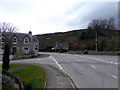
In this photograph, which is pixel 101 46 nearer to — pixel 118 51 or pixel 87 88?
pixel 118 51

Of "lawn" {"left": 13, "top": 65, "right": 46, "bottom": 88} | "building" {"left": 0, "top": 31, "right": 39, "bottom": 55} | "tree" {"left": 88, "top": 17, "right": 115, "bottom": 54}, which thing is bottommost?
"lawn" {"left": 13, "top": 65, "right": 46, "bottom": 88}

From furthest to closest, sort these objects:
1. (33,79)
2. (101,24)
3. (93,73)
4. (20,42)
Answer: (101,24)
(20,42)
(93,73)
(33,79)

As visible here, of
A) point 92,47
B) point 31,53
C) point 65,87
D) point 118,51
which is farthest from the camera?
point 92,47

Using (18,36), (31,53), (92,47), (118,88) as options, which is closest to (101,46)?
(92,47)

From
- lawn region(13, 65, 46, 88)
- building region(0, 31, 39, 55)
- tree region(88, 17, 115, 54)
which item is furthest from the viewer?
tree region(88, 17, 115, 54)

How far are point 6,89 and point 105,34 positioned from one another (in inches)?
2148

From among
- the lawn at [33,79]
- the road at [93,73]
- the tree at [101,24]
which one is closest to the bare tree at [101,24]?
the tree at [101,24]

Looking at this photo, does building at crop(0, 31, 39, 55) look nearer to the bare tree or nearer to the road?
the road

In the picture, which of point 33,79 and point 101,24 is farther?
point 101,24

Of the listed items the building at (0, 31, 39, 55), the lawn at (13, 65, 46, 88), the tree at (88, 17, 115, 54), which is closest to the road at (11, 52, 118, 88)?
the lawn at (13, 65, 46, 88)

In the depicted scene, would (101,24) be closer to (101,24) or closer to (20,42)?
(101,24)

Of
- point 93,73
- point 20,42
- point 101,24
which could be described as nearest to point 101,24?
point 101,24

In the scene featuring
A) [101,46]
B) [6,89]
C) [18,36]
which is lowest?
[6,89]

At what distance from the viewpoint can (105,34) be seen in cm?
5475
